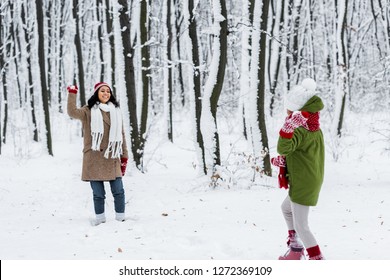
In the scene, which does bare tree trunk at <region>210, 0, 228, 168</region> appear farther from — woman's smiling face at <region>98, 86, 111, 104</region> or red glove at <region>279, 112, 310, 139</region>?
red glove at <region>279, 112, 310, 139</region>

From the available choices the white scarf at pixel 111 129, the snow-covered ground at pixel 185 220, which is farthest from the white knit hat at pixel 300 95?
the white scarf at pixel 111 129

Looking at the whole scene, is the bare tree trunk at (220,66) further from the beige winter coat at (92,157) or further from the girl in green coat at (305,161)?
the girl in green coat at (305,161)

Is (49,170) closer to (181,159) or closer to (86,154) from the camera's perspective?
(181,159)

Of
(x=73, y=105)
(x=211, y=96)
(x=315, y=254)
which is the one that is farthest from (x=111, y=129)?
(x=315, y=254)

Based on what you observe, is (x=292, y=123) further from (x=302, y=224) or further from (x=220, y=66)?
(x=220, y=66)

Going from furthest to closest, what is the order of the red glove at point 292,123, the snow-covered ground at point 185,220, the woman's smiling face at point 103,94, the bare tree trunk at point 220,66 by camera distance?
the bare tree trunk at point 220,66, the woman's smiling face at point 103,94, the snow-covered ground at point 185,220, the red glove at point 292,123

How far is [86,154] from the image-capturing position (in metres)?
5.58

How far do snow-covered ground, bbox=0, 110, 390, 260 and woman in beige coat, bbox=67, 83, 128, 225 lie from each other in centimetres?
39

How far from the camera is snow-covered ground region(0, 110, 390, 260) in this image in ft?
Result: 14.6

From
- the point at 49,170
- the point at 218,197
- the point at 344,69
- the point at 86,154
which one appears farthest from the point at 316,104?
the point at 344,69

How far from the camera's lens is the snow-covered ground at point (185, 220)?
4445mm

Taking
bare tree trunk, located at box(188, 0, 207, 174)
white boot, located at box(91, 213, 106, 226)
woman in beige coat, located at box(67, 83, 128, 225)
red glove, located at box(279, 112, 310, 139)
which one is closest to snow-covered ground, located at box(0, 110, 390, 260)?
white boot, located at box(91, 213, 106, 226)

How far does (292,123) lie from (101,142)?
9.22 feet

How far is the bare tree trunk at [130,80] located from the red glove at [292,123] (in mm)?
6318
